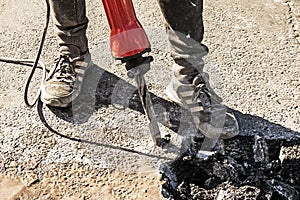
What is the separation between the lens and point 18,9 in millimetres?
3168

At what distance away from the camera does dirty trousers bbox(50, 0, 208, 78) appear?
6.89ft

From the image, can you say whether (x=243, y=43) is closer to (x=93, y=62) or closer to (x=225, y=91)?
(x=225, y=91)

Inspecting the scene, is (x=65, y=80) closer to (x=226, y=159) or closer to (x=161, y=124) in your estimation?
(x=161, y=124)

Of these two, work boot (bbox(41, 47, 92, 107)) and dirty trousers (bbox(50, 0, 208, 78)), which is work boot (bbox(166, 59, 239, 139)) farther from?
work boot (bbox(41, 47, 92, 107))

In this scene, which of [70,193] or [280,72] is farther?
[280,72]

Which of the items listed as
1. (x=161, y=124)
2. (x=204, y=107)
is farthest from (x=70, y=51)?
(x=204, y=107)

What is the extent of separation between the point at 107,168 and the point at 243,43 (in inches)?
42.5

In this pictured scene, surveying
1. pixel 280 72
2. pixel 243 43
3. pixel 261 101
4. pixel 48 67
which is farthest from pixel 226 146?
pixel 48 67

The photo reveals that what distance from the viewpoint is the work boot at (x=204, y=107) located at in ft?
7.40

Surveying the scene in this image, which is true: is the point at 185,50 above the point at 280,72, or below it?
above

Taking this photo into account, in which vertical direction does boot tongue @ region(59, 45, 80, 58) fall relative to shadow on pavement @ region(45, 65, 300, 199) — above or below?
above

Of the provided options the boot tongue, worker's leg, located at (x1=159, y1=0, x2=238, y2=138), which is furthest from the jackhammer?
the boot tongue

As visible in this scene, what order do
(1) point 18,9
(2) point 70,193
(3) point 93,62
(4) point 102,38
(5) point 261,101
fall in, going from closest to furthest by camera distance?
(2) point 70,193 → (5) point 261,101 → (3) point 93,62 → (4) point 102,38 → (1) point 18,9

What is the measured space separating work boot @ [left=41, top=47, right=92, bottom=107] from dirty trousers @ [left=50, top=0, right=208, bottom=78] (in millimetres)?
37
